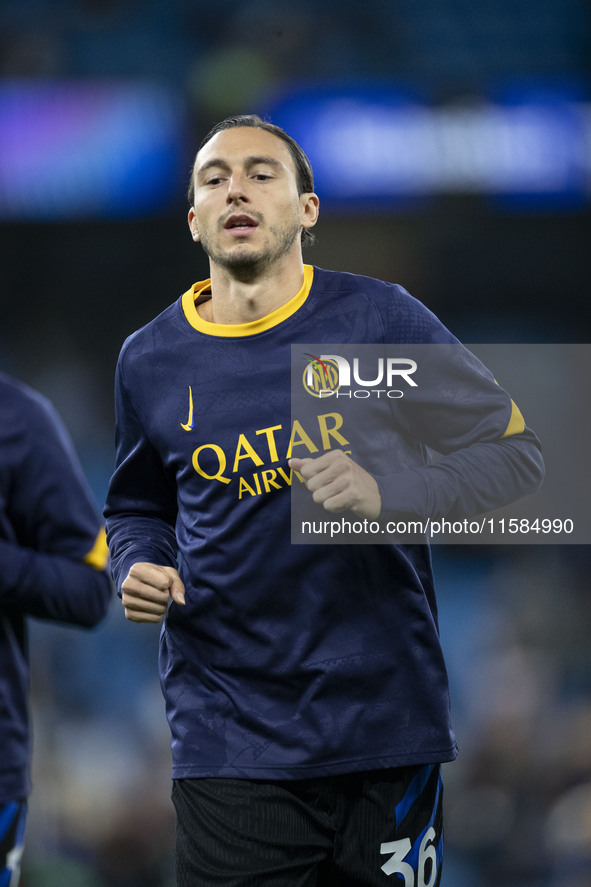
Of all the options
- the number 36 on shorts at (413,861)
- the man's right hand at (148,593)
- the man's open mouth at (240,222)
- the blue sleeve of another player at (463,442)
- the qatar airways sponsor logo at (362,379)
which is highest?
the man's open mouth at (240,222)

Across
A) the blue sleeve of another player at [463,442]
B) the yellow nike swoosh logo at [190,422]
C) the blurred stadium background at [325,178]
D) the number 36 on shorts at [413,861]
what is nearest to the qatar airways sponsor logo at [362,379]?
the blue sleeve of another player at [463,442]

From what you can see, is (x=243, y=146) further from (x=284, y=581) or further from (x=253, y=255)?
(x=284, y=581)

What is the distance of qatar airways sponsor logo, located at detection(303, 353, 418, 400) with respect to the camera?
237 centimetres

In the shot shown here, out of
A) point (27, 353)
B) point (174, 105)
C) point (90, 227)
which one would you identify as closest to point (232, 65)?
point (174, 105)

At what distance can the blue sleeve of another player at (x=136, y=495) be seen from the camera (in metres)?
2.52

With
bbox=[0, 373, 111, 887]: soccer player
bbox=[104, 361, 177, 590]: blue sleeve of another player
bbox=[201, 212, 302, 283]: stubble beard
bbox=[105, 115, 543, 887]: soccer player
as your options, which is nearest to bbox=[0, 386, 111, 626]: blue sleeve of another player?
bbox=[0, 373, 111, 887]: soccer player

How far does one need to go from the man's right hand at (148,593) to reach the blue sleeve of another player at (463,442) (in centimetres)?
45

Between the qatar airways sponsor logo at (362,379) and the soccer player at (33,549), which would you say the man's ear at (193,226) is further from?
the soccer player at (33,549)

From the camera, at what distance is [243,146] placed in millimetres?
2512

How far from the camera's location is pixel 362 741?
7.47 ft

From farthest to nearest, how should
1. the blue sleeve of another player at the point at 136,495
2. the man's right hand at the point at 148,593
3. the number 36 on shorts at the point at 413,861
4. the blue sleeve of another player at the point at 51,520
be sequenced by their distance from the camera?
the blue sleeve of another player at the point at 51,520 → the blue sleeve of another player at the point at 136,495 → the number 36 on shorts at the point at 413,861 → the man's right hand at the point at 148,593

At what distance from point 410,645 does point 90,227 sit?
632 centimetres

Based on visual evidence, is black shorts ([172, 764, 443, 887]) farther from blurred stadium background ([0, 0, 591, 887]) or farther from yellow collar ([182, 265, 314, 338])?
blurred stadium background ([0, 0, 591, 887])

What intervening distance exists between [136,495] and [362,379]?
0.59m
